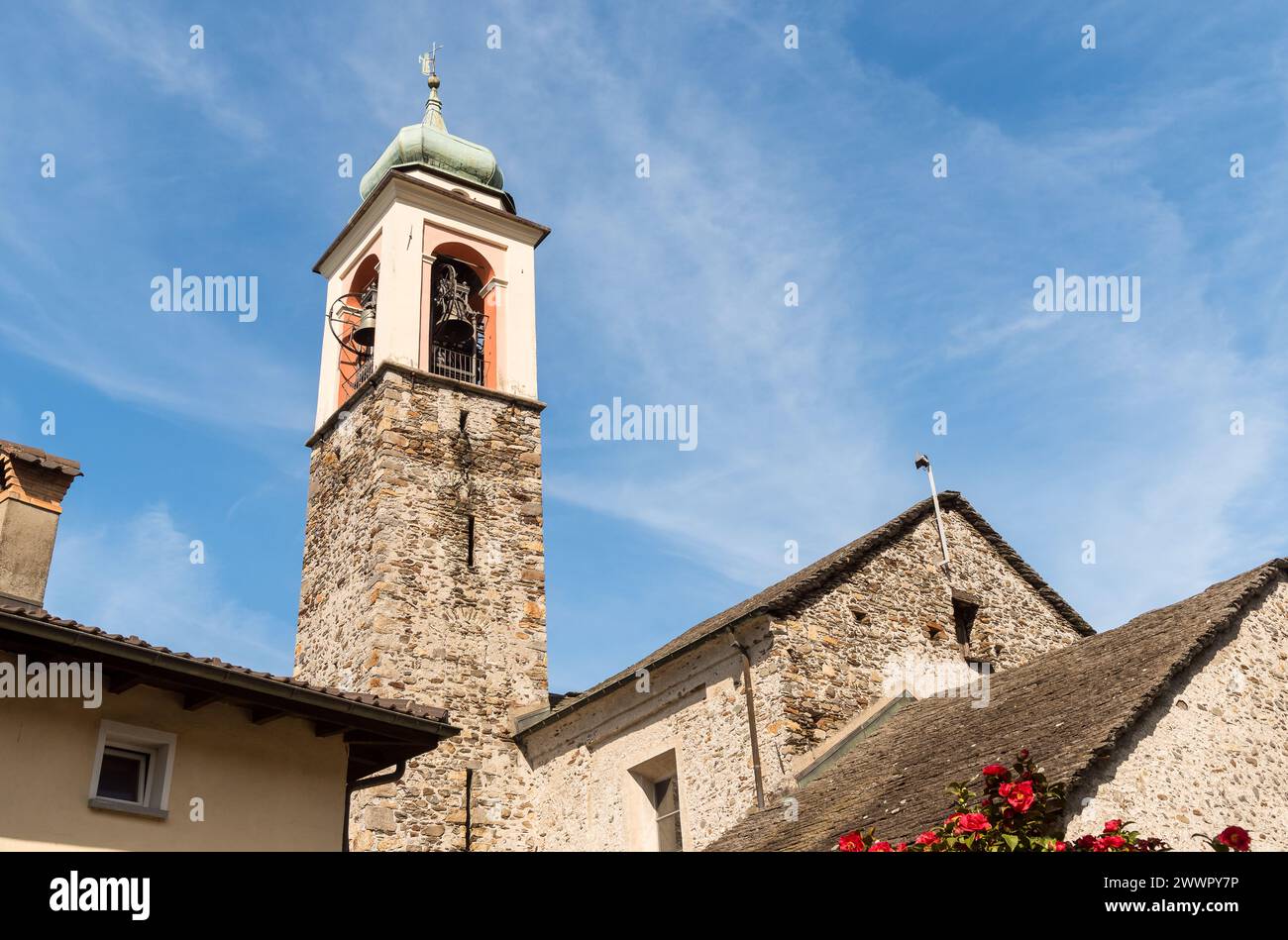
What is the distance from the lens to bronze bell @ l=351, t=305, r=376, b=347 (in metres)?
20.7

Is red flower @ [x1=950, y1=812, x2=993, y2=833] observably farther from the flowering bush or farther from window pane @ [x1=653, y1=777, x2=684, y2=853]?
window pane @ [x1=653, y1=777, x2=684, y2=853]

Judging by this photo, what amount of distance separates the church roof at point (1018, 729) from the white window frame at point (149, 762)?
5.24m

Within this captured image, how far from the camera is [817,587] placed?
14469 millimetres

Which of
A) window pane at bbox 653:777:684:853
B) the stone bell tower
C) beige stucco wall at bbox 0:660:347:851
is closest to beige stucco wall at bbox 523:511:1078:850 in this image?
window pane at bbox 653:777:684:853

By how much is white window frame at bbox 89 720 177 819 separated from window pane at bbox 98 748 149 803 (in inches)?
1.3

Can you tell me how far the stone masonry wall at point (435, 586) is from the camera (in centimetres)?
1670

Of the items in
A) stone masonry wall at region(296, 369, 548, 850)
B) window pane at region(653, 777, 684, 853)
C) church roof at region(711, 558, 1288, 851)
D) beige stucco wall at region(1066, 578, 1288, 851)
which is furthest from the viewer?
stone masonry wall at region(296, 369, 548, 850)

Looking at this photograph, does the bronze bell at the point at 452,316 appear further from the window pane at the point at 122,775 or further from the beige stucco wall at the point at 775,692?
the window pane at the point at 122,775

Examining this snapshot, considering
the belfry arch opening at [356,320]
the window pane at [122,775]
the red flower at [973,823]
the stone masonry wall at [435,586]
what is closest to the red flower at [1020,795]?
the red flower at [973,823]

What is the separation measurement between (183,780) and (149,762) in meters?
0.29

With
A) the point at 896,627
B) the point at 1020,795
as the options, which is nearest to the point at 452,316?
the point at 896,627

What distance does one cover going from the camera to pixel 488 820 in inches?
661

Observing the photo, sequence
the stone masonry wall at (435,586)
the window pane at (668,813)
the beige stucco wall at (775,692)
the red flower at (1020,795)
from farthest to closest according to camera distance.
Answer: the stone masonry wall at (435,586) → the window pane at (668,813) → the beige stucco wall at (775,692) → the red flower at (1020,795)
